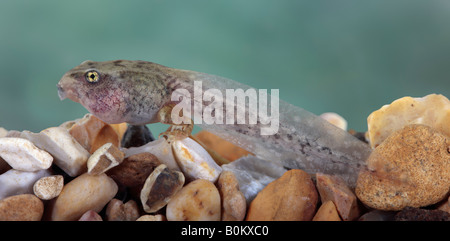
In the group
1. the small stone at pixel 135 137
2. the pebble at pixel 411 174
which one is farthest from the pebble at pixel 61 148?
the pebble at pixel 411 174

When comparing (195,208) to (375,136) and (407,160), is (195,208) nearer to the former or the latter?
(407,160)

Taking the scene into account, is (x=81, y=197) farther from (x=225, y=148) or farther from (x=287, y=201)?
(x=225, y=148)

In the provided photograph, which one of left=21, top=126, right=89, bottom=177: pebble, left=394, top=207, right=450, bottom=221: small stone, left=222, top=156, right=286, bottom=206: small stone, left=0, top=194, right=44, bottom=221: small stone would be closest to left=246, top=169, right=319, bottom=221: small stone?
left=222, top=156, right=286, bottom=206: small stone

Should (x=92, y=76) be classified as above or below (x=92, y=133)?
above

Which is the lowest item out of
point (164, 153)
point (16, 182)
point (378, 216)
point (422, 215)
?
point (378, 216)

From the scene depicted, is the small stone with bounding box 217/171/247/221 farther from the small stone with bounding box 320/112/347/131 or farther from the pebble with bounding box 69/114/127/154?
the small stone with bounding box 320/112/347/131

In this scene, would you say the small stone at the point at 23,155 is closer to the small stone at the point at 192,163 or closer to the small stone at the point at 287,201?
the small stone at the point at 192,163

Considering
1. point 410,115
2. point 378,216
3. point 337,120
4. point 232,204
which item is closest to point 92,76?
point 232,204
